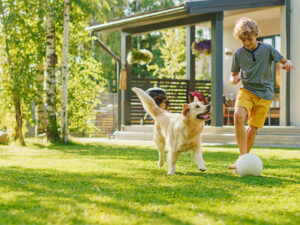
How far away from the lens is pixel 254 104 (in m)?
5.02

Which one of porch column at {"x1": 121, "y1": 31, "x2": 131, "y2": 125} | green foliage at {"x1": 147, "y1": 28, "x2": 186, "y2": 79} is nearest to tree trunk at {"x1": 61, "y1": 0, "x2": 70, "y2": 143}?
porch column at {"x1": 121, "y1": 31, "x2": 131, "y2": 125}

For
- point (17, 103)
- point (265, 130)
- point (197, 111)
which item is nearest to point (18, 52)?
point (17, 103)

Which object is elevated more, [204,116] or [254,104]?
[254,104]

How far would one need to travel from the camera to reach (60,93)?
12148mm

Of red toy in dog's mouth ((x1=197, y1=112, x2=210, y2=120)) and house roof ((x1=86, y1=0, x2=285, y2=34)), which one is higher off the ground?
house roof ((x1=86, y1=0, x2=285, y2=34))

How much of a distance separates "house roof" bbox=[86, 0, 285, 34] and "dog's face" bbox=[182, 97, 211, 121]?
6.96 m

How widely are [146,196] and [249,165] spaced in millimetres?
1601

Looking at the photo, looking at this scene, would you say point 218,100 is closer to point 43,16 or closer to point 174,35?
point 43,16

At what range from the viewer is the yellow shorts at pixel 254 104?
16.1ft

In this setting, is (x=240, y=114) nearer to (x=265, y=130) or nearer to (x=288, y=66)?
(x=288, y=66)

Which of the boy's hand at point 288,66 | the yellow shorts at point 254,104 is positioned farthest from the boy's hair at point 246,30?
the yellow shorts at point 254,104

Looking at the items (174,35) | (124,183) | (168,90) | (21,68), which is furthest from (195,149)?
(174,35)

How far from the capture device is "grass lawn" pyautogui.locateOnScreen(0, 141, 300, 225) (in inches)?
105

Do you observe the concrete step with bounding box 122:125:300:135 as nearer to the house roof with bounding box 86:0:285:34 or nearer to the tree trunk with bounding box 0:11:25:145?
the house roof with bounding box 86:0:285:34
